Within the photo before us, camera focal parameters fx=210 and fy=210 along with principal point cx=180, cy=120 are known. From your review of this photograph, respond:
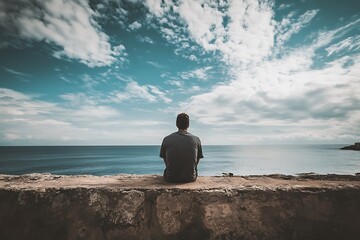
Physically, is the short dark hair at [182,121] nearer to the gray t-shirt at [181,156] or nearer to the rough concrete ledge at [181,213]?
the gray t-shirt at [181,156]

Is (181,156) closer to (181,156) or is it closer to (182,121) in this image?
(181,156)

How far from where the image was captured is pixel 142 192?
8.64ft

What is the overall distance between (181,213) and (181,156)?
99 cm

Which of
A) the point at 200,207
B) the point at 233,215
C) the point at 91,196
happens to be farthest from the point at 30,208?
the point at 233,215

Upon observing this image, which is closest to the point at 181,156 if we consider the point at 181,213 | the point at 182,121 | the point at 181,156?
the point at 181,156

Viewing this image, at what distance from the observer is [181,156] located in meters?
3.38

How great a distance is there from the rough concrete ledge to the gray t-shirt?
0.64 meters

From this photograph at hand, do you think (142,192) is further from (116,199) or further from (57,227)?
Result: (57,227)

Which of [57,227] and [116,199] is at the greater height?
[116,199]

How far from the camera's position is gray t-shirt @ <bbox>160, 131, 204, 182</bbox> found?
3281 mm

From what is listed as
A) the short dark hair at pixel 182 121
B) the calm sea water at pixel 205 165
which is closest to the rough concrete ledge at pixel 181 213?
the short dark hair at pixel 182 121

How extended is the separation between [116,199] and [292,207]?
2.17m

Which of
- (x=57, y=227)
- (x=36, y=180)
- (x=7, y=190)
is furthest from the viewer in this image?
(x=36, y=180)

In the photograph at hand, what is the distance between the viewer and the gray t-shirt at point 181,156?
129 inches
